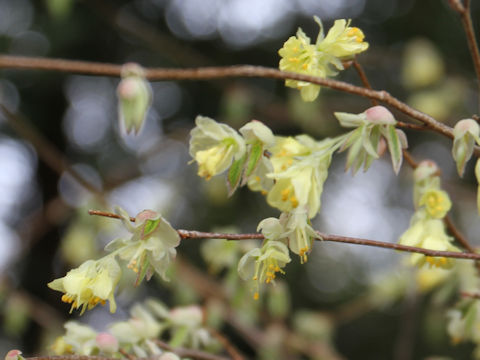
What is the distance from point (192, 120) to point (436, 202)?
9.73ft

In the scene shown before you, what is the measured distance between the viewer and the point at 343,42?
3.27ft

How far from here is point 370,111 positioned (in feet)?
3.05

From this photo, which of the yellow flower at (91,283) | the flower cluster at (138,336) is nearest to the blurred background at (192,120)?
the flower cluster at (138,336)

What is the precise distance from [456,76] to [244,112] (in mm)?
1212

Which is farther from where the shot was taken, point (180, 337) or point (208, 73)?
point (180, 337)

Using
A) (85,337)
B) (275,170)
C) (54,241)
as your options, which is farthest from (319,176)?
(54,241)

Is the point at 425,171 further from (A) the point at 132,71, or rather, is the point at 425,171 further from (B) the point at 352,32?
(A) the point at 132,71

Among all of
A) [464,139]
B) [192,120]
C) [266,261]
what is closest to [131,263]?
[266,261]

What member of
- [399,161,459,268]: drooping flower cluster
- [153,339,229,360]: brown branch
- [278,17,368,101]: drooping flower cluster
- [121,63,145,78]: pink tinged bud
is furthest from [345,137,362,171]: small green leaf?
[153,339,229,360]: brown branch

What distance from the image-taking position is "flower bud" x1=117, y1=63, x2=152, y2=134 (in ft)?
3.00

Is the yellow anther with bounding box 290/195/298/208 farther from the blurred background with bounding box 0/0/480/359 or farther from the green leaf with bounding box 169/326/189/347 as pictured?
the blurred background with bounding box 0/0/480/359

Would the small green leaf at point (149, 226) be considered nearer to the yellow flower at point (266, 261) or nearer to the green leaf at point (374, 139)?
the yellow flower at point (266, 261)

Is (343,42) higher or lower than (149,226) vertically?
higher

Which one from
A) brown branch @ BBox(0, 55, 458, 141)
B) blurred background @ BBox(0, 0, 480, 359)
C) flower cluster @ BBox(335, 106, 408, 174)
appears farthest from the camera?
blurred background @ BBox(0, 0, 480, 359)
